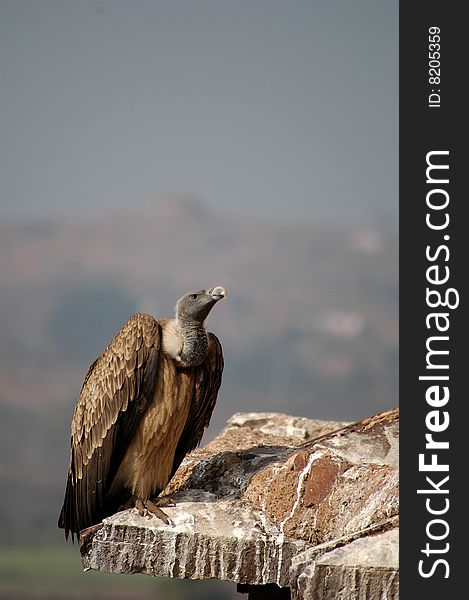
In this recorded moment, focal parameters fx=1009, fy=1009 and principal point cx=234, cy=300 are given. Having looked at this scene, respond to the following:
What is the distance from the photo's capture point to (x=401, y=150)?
5.87 m

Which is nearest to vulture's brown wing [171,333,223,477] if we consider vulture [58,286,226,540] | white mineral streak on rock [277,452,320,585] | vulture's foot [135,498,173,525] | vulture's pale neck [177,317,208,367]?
vulture [58,286,226,540]

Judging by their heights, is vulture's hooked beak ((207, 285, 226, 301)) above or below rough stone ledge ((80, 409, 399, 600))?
above

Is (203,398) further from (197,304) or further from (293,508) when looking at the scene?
(293,508)

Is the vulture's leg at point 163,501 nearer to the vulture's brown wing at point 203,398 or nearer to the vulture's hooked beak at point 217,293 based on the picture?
the vulture's brown wing at point 203,398

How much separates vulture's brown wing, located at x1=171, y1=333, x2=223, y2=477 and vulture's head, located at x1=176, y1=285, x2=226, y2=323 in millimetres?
294

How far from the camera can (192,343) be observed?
6449 millimetres

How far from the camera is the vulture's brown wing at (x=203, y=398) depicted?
21.9 ft

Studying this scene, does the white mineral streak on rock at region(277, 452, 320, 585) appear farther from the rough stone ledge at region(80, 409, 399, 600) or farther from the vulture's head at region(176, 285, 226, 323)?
the vulture's head at region(176, 285, 226, 323)

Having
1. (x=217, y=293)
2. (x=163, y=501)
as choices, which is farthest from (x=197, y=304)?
(x=163, y=501)

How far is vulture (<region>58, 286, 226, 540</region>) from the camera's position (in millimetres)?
6430

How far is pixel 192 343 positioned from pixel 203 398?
1.63ft

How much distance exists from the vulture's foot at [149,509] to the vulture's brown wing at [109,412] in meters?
0.24

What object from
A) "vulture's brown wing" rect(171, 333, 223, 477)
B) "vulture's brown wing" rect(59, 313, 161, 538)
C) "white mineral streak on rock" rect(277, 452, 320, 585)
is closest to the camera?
"white mineral streak on rock" rect(277, 452, 320, 585)

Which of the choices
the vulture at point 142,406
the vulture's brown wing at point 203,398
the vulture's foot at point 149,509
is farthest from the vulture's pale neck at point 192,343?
the vulture's foot at point 149,509
